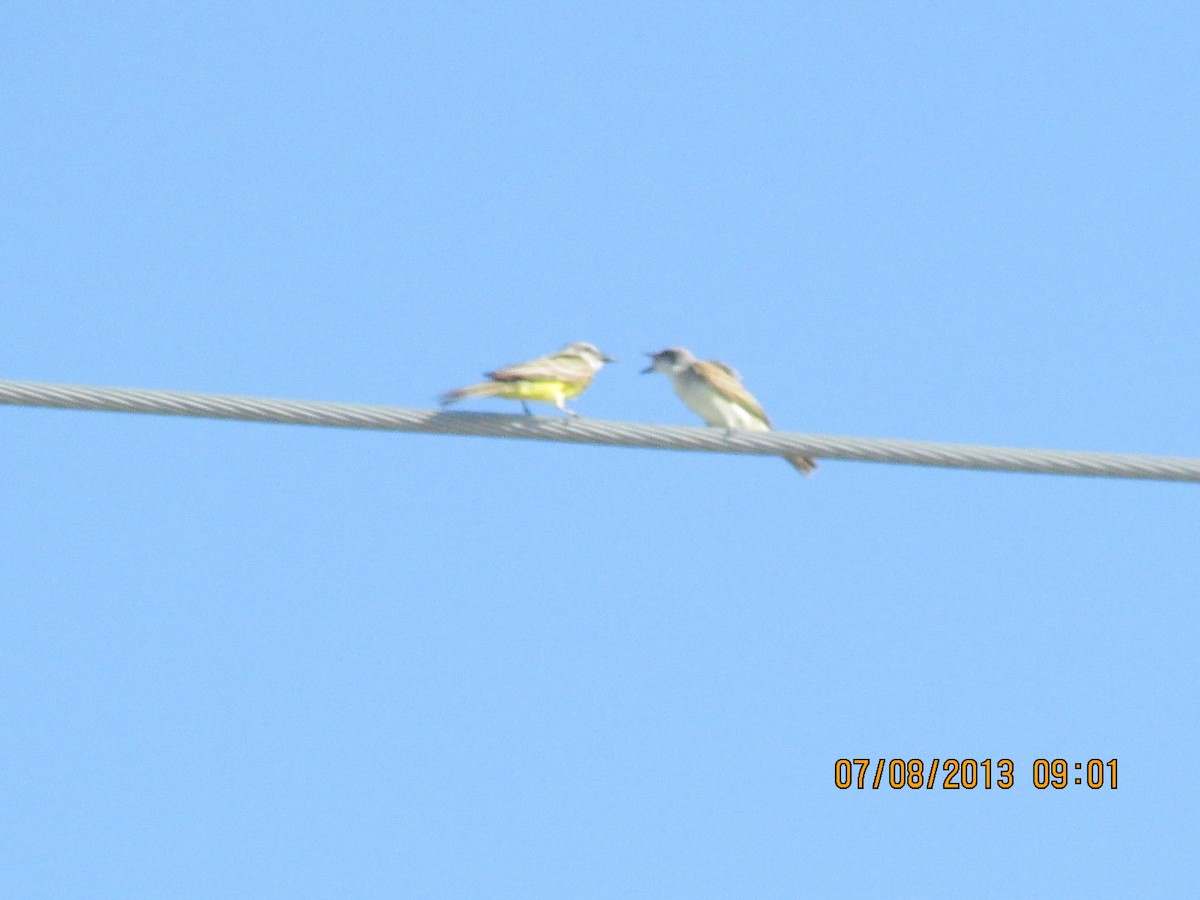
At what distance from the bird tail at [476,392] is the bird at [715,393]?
1.67m

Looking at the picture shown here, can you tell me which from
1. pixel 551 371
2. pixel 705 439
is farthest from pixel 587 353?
pixel 705 439

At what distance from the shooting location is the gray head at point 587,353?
8570 millimetres

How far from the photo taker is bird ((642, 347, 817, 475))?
898 centimetres

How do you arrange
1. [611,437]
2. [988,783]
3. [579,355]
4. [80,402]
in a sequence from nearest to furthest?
[80,402] → [611,437] → [579,355] → [988,783]

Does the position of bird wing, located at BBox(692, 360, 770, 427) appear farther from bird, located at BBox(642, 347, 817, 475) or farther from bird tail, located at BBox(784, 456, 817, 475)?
bird tail, located at BBox(784, 456, 817, 475)

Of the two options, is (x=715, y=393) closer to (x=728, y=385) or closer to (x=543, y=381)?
(x=728, y=385)

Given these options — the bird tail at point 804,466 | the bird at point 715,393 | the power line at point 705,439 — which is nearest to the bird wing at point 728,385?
the bird at point 715,393

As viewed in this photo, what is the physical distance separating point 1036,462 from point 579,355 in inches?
111

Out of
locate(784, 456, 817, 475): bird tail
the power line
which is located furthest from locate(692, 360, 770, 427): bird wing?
the power line

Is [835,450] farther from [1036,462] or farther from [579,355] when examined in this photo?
[579,355]

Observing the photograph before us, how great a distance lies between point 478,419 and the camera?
22.0ft

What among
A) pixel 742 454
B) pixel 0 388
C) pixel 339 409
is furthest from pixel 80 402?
pixel 742 454

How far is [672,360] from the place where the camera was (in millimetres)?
9297

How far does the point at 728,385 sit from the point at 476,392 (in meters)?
2.05
